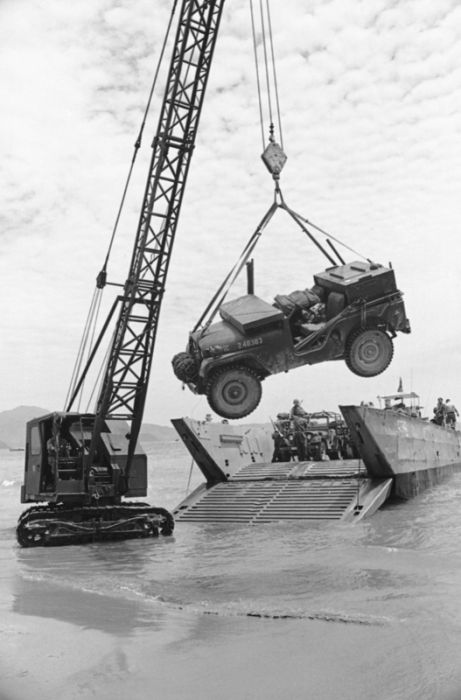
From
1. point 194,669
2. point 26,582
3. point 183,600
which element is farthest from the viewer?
point 26,582

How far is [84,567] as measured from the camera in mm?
9711

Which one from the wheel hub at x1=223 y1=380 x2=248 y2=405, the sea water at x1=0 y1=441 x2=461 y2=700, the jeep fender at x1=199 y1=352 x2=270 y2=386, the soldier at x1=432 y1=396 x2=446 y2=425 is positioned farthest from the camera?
the soldier at x1=432 y1=396 x2=446 y2=425

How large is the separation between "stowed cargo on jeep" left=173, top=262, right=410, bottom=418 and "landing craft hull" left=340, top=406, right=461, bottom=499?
299 centimetres

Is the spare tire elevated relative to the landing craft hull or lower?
elevated

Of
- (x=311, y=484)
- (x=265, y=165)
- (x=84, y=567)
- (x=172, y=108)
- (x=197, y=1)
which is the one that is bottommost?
(x=84, y=567)

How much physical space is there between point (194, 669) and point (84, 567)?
575 centimetres

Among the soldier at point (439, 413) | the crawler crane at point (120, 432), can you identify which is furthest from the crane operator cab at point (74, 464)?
the soldier at point (439, 413)

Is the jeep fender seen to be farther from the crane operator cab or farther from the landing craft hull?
the crane operator cab

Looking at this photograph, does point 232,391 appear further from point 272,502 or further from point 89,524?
point 89,524

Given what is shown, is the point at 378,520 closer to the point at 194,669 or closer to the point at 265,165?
the point at 265,165

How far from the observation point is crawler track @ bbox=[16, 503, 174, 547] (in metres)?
12.2

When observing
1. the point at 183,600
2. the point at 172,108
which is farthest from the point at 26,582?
the point at 172,108

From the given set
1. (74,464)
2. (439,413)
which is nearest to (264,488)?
(74,464)

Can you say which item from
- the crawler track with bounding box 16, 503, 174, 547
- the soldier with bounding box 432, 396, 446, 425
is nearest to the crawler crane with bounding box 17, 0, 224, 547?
the crawler track with bounding box 16, 503, 174, 547
